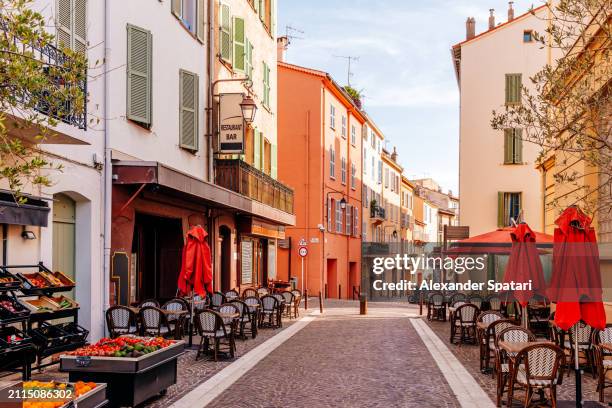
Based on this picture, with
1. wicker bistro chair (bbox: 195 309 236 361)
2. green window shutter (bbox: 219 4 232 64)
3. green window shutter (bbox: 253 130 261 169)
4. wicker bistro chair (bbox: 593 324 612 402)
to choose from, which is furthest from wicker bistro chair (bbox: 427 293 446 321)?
wicker bistro chair (bbox: 593 324 612 402)

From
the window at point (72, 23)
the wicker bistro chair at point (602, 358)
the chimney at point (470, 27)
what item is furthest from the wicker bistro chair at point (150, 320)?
the chimney at point (470, 27)

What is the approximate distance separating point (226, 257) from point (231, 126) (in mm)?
4871

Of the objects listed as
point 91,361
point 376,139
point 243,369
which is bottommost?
point 243,369

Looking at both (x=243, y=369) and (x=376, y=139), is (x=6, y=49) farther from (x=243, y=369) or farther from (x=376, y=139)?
(x=376, y=139)

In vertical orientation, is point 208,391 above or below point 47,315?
below

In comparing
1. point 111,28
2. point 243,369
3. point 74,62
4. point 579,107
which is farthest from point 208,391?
point 111,28

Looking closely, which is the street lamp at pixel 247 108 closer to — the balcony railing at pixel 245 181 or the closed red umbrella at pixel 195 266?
the balcony railing at pixel 245 181

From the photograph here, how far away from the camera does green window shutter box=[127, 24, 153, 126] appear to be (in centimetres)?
1538

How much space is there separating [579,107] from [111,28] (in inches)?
342

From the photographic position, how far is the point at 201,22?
2077cm

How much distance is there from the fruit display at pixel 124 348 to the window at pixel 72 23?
4842 mm

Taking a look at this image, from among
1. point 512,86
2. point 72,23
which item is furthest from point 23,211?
point 512,86

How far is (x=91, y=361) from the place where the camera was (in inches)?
338

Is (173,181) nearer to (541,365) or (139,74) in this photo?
(139,74)
